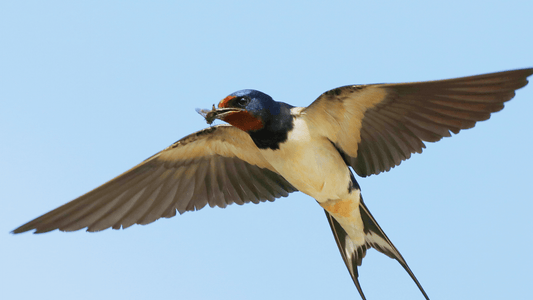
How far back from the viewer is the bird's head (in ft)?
10.4

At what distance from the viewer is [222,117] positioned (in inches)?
126

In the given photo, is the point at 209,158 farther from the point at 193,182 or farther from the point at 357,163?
the point at 357,163

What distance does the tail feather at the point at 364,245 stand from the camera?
144 inches

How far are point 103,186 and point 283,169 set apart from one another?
130 cm

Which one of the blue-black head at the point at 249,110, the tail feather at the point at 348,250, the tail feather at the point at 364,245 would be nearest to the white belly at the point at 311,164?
the blue-black head at the point at 249,110

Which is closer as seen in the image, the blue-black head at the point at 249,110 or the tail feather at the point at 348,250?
the blue-black head at the point at 249,110

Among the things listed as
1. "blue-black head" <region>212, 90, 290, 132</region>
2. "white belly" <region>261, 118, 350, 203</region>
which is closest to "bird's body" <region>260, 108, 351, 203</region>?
"white belly" <region>261, 118, 350, 203</region>

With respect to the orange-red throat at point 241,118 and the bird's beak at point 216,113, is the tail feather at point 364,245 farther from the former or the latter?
the bird's beak at point 216,113

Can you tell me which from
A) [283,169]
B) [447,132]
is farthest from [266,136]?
[447,132]

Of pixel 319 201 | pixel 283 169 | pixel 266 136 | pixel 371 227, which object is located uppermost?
pixel 266 136

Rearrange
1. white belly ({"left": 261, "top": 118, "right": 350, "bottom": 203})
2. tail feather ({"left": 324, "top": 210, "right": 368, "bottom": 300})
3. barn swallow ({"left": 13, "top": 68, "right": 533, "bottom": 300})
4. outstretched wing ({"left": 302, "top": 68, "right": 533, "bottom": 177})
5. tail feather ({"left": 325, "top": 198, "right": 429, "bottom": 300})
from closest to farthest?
1. outstretched wing ({"left": 302, "top": 68, "right": 533, "bottom": 177})
2. barn swallow ({"left": 13, "top": 68, "right": 533, "bottom": 300})
3. white belly ({"left": 261, "top": 118, "right": 350, "bottom": 203})
4. tail feather ({"left": 325, "top": 198, "right": 429, "bottom": 300})
5. tail feather ({"left": 324, "top": 210, "right": 368, "bottom": 300})

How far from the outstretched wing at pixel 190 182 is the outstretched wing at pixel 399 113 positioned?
64 cm

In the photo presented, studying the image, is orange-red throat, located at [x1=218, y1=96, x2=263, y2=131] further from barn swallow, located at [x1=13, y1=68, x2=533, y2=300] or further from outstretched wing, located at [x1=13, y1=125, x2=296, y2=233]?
outstretched wing, located at [x1=13, y1=125, x2=296, y2=233]

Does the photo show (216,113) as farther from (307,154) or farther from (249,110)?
(307,154)
